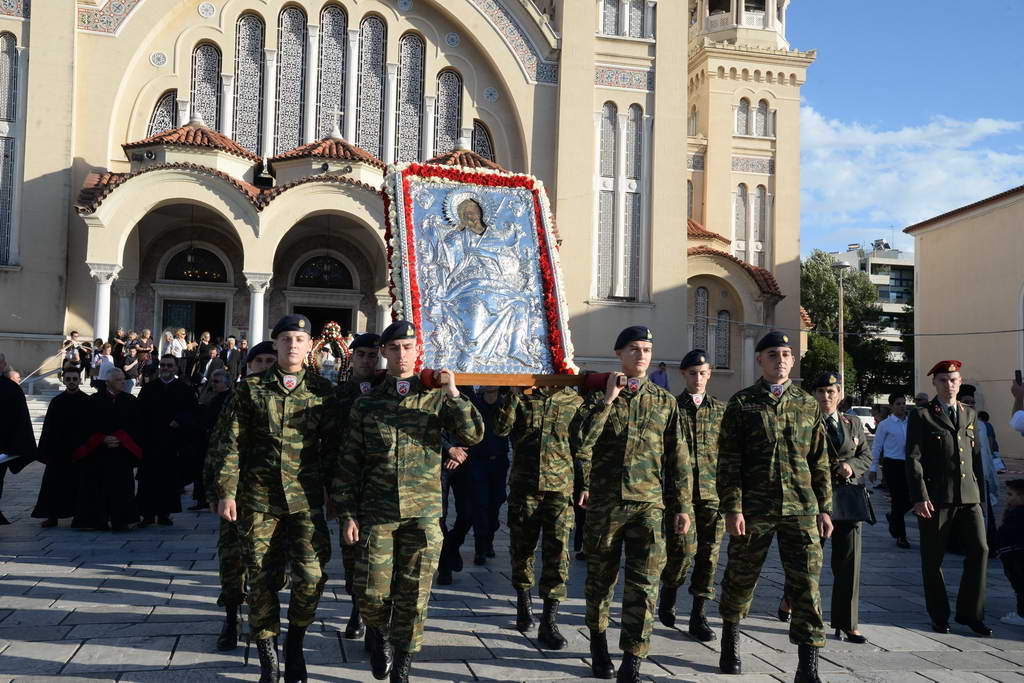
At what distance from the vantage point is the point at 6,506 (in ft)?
33.3

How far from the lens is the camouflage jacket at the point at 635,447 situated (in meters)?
4.74

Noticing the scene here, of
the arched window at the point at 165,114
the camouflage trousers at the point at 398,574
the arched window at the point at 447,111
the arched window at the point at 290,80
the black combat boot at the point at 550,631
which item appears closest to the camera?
the camouflage trousers at the point at 398,574

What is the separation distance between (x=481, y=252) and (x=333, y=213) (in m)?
13.9

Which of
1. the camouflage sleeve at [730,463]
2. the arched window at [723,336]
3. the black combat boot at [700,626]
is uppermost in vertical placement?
the arched window at [723,336]

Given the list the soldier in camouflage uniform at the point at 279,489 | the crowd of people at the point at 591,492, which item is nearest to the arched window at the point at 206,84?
the crowd of people at the point at 591,492

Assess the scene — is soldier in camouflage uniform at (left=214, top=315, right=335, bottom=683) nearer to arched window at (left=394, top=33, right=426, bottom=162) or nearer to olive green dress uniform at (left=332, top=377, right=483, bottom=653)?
olive green dress uniform at (left=332, top=377, right=483, bottom=653)

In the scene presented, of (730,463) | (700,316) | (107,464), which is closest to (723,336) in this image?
(700,316)

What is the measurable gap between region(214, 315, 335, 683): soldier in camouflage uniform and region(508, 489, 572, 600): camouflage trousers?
5.02 ft

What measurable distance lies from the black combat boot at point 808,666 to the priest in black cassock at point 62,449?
24.2ft

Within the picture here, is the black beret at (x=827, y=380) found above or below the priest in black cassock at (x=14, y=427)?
above

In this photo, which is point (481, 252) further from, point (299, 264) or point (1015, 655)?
point (299, 264)

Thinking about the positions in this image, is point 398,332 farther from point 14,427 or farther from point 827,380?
point 14,427

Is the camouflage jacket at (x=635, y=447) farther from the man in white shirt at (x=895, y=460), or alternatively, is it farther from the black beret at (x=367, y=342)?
the man in white shirt at (x=895, y=460)

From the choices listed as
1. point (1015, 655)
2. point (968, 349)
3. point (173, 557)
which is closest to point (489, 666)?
point (1015, 655)
